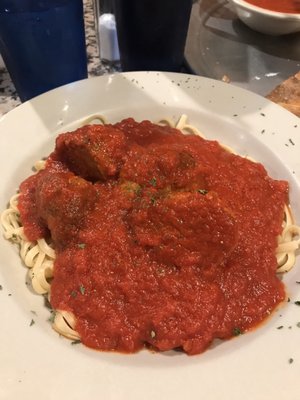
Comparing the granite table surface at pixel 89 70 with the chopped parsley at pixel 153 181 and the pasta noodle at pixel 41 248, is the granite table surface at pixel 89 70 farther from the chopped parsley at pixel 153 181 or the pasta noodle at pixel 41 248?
the chopped parsley at pixel 153 181

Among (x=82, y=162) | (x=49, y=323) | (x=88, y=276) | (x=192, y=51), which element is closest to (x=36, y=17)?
(x=82, y=162)

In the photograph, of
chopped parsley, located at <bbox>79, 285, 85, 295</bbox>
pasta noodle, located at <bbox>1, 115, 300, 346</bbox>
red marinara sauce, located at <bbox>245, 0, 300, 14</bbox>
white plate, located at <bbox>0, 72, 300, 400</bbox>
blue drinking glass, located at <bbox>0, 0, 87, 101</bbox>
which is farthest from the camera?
red marinara sauce, located at <bbox>245, 0, 300, 14</bbox>

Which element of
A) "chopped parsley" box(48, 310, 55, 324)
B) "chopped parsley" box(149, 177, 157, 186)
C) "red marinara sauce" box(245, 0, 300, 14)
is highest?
"red marinara sauce" box(245, 0, 300, 14)

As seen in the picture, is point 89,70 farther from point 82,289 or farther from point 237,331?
point 237,331

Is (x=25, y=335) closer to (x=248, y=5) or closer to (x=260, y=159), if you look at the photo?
(x=260, y=159)

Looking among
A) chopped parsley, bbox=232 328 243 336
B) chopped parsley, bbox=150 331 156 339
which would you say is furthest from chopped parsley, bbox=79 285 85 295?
chopped parsley, bbox=232 328 243 336

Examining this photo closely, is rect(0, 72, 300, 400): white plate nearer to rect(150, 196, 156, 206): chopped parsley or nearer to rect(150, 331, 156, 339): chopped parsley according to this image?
rect(150, 331, 156, 339): chopped parsley
